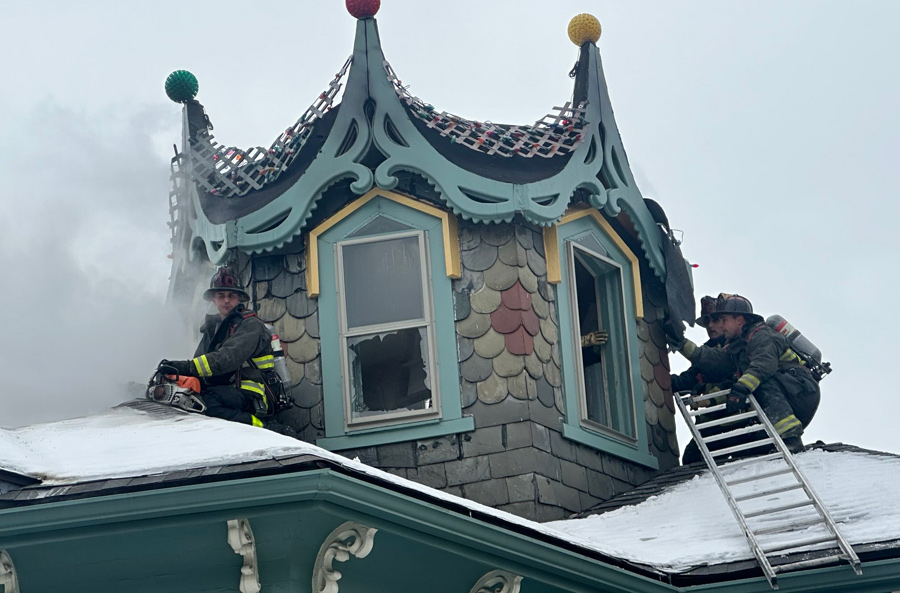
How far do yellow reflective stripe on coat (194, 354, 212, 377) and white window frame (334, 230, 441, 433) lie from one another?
1.21 metres

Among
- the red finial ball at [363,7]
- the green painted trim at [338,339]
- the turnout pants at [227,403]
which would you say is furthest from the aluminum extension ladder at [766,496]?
the red finial ball at [363,7]

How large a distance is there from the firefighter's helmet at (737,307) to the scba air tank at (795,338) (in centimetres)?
15

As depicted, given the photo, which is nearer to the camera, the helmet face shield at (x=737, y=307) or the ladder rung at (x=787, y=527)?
the ladder rung at (x=787, y=527)

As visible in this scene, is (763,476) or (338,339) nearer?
(763,476)

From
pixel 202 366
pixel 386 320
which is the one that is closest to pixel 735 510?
pixel 386 320

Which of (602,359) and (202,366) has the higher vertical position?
(202,366)

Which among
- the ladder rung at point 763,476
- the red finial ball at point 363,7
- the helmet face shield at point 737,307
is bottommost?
the ladder rung at point 763,476

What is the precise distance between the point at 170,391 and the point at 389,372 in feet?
6.11

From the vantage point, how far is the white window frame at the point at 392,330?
432 inches

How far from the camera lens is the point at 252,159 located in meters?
12.3

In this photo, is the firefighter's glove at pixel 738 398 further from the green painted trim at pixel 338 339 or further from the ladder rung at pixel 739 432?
the green painted trim at pixel 338 339

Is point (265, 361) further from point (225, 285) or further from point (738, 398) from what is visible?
point (738, 398)

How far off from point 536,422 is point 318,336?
185 centimetres

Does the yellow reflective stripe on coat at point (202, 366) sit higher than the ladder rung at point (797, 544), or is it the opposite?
the yellow reflective stripe on coat at point (202, 366)
